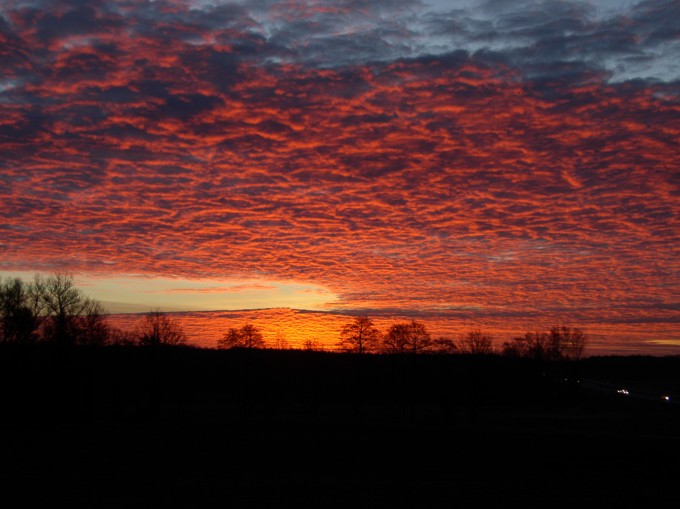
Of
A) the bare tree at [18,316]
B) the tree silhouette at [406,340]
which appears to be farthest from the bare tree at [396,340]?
the bare tree at [18,316]

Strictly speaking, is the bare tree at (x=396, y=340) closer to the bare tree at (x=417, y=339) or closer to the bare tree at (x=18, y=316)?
the bare tree at (x=417, y=339)

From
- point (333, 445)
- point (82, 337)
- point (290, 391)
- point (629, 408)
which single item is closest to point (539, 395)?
point (629, 408)

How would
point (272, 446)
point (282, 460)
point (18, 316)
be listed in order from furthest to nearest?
point (18, 316) → point (272, 446) → point (282, 460)

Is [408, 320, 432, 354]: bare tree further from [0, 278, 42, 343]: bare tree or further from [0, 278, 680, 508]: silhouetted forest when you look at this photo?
[0, 278, 42, 343]: bare tree

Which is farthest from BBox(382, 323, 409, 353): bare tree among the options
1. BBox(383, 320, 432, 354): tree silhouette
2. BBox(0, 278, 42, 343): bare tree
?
BBox(0, 278, 42, 343): bare tree

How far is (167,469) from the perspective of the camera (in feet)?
93.9

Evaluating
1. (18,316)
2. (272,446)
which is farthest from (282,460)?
(18,316)

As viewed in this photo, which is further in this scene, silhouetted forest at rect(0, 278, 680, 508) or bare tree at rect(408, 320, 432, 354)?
bare tree at rect(408, 320, 432, 354)

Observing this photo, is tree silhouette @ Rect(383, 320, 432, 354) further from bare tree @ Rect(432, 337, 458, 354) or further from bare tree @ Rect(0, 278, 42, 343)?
bare tree @ Rect(0, 278, 42, 343)

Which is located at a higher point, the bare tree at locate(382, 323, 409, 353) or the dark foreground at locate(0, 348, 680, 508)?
the bare tree at locate(382, 323, 409, 353)

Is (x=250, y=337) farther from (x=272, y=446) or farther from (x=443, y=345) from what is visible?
(x=272, y=446)

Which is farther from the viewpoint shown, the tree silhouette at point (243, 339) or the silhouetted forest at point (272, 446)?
the tree silhouette at point (243, 339)

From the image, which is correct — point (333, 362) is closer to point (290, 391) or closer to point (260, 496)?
point (290, 391)

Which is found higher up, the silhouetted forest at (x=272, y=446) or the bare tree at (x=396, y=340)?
the bare tree at (x=396, y=340)
